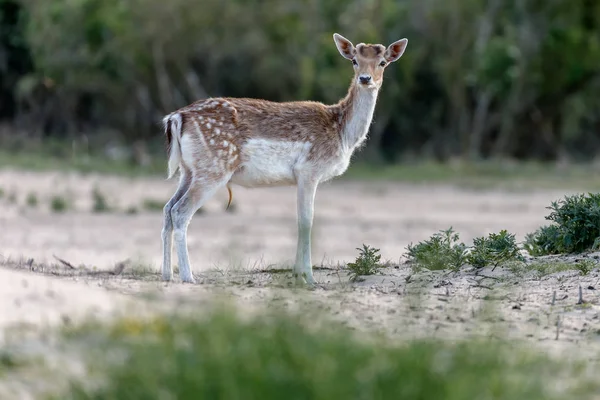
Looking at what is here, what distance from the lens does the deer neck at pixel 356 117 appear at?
1227cm

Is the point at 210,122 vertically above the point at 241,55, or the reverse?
the point at 241,55

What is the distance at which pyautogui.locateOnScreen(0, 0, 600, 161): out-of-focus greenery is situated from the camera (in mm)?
39156

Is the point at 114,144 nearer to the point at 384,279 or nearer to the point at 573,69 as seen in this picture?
the point at 573,69

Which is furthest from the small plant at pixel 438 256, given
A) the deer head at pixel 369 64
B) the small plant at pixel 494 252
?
the deer head at pixel 369 64

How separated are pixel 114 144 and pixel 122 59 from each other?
335cm

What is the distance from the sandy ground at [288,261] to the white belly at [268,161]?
0.82m

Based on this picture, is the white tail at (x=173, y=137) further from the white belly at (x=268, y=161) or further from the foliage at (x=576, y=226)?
the foliage at (x=576, y=226)

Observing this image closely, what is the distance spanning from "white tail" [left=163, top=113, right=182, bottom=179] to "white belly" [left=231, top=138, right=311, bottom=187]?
647 mm

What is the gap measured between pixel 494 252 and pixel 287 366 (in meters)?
6.48

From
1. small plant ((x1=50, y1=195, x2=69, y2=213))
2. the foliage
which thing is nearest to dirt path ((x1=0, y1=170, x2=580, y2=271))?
small plant ((x1=50, y1=195, x2=69, y2=213))

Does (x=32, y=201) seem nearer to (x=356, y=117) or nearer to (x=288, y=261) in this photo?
(x=288, y=261)

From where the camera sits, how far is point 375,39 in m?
38.7

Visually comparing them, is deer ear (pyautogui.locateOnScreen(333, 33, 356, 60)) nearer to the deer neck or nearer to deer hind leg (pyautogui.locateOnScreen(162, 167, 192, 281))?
the deer neck

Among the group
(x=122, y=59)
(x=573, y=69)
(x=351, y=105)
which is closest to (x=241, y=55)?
(x=122, y=59)
